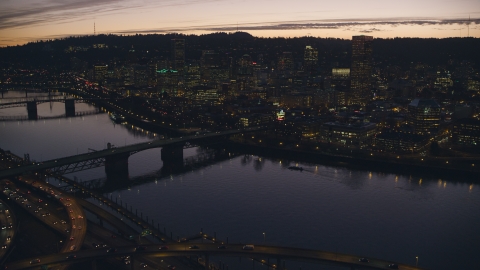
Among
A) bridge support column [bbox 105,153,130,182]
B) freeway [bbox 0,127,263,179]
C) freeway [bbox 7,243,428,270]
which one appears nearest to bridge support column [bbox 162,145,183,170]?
freeway [bbox 0,127,263,179]

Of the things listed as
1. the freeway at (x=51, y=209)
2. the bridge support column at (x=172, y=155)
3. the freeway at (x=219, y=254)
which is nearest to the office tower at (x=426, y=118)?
the bridge support column at (x=172, y=155)

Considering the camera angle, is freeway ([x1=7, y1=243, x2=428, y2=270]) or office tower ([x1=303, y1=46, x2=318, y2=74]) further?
office tower ([x1=303, y1=46, x2=318, y2=74])

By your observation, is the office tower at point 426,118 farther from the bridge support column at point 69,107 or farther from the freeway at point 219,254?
the bridge support column at point 69,107

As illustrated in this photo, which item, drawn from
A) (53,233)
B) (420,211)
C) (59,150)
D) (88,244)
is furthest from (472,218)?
(59,150)

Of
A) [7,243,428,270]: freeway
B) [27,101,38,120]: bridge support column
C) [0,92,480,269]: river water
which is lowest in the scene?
[0,92,480,269]: river water

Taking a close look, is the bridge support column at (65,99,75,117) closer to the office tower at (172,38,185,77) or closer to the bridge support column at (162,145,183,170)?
the bridge support column at (162,145,183,170)

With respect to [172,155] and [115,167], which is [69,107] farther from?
[115,167]
